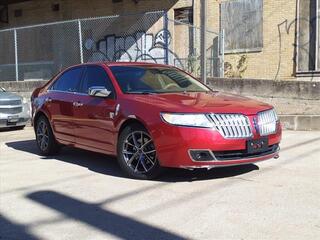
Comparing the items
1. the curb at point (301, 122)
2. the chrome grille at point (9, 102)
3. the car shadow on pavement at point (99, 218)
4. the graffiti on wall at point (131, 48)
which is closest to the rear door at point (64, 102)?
the car shadow on pavement at point (99, 218)

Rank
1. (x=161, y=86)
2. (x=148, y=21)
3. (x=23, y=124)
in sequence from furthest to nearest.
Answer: (x=148, y=21) < (x=23, y=124) < (x=161, y=86)

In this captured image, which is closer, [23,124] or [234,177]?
[234,177]

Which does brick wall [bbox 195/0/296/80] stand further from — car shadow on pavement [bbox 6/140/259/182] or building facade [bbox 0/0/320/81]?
car shadow on pavement [bbox 6/140/259/182]

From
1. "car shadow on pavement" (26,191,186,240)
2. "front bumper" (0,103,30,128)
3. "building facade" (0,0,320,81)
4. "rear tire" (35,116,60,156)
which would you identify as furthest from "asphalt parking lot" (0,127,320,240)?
"building facade" (0,0,320,81)

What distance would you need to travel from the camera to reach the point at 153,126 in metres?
6.69

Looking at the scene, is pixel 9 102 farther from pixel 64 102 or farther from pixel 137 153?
pixel 137 153

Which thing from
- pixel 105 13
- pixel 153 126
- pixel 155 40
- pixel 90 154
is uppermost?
pixel 105 13

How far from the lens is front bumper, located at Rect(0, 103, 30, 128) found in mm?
13594

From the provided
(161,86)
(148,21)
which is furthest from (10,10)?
(161,86)

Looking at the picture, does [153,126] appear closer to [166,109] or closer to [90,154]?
[166,109]

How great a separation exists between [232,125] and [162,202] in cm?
136

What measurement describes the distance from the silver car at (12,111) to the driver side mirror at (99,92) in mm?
6596

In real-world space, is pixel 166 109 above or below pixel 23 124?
above

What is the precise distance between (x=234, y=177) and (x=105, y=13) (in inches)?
734
